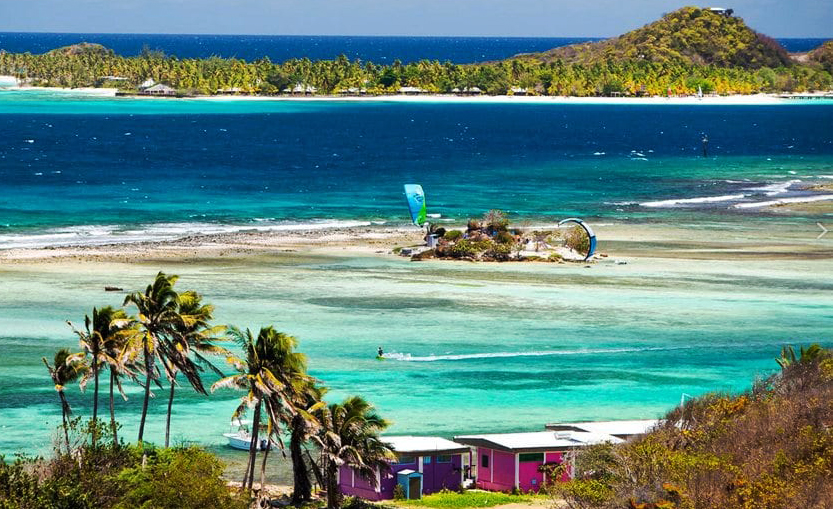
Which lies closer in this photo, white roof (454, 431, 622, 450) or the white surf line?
white roof (454, 431, 622, 450)

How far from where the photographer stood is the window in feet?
132

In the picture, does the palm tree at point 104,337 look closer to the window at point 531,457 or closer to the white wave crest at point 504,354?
the window at point 531,457

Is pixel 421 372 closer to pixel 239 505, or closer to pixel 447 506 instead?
pixel 447 506

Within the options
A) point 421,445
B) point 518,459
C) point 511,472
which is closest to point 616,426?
point 518,459

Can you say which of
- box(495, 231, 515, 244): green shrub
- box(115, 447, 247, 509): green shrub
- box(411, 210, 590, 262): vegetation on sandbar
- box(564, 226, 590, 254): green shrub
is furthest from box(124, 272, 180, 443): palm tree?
box(564, 226, 590, 254): green shrub

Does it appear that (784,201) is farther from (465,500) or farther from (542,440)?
(465,500)

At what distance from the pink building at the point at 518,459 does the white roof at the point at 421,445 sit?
751 millimetres

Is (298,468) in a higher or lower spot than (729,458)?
lower

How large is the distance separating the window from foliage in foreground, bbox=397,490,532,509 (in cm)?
115

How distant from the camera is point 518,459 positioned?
1580 inches

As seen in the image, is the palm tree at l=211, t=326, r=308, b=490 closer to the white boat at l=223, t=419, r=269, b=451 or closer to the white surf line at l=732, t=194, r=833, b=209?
the white boat at l=223, t=419, r=269, b=451

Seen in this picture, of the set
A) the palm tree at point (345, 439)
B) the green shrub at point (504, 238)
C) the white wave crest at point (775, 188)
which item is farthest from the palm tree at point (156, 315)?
the white wave crest at point (775, 188)

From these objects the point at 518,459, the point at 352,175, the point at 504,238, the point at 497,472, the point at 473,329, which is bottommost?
the point at 497,472

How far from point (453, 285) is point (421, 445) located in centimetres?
3304
